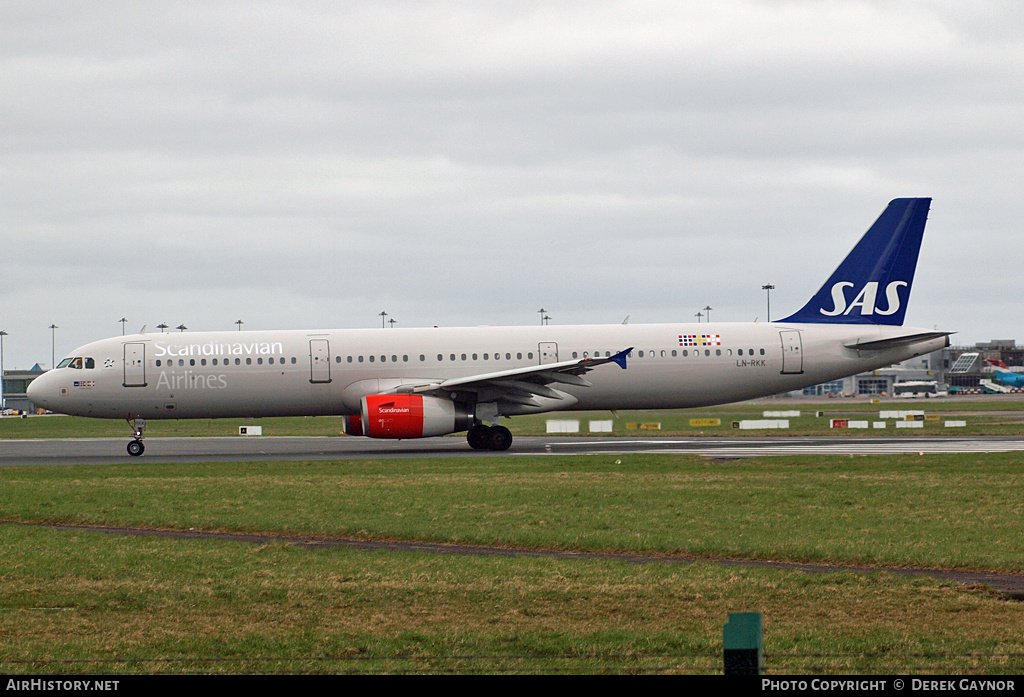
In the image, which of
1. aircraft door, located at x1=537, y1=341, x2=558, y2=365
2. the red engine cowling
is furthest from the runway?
aircraft door, located at x1=537, y1=341, x2=558, y2=365

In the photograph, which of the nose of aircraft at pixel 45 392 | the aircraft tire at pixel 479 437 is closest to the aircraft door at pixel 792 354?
the aircraft tire at pixel 479 437

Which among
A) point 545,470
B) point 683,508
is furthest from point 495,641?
point 545,470

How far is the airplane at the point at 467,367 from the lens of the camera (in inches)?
1334

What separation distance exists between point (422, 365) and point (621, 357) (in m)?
6.64

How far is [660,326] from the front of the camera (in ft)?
116

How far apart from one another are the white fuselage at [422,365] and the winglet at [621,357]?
695 mm

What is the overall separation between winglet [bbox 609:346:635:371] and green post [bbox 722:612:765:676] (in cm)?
2660

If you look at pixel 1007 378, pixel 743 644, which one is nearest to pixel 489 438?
pixel 743 644

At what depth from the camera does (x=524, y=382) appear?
32.8 m

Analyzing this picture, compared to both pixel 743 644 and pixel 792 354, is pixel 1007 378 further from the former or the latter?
pixel 743 644

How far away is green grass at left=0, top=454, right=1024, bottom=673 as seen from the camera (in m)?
8.80

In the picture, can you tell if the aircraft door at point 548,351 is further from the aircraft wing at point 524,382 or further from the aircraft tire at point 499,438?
the aircraft tire at point 499,438

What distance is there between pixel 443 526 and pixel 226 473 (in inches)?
440
